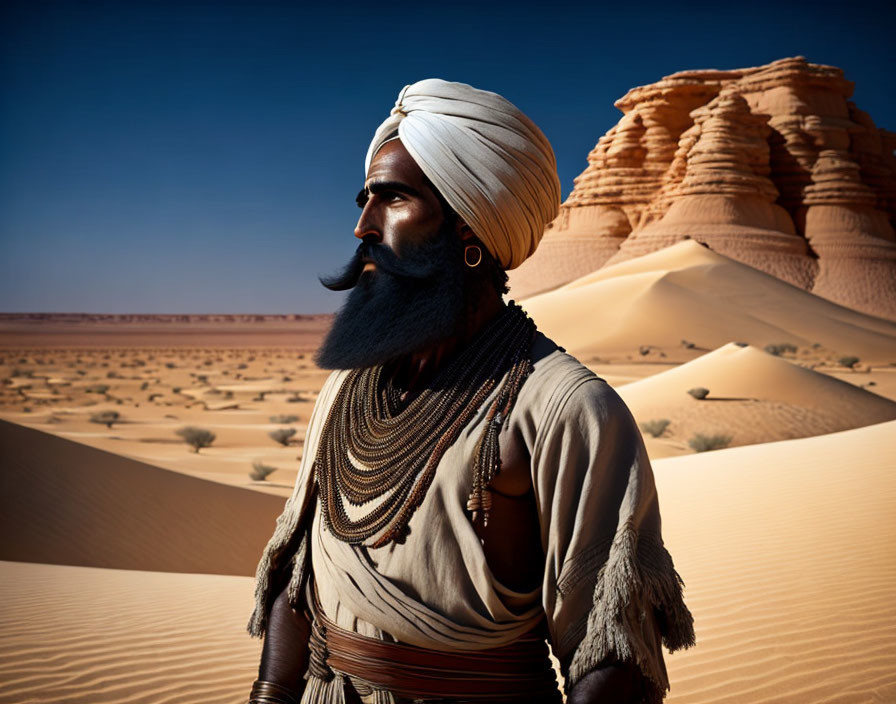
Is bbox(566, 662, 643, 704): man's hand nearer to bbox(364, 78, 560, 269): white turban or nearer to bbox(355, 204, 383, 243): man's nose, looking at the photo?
bbox(364, 78, 560, 269): white turban

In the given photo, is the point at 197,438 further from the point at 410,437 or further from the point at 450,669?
the point at 450,669

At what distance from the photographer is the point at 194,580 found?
25.1 feet

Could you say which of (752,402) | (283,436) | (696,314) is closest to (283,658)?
(283,436)

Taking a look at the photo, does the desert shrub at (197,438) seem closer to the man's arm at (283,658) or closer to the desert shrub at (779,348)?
the man's arm at (283,658)

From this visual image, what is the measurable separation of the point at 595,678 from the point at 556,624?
126 mm

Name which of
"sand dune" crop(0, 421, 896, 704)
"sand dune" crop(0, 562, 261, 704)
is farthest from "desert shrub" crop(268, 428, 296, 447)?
"sand dune" crop(0, 562, 261, 704)

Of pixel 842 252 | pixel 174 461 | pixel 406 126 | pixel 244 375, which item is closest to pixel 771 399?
pixel 174 461

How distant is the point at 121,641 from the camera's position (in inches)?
225

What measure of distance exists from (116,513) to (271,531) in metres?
1.83

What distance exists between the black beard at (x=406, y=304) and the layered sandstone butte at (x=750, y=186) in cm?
5879

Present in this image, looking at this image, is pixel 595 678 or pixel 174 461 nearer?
pixel 595 678

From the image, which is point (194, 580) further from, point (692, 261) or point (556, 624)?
point (692, 261)

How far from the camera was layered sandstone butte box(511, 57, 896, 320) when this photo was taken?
193ft

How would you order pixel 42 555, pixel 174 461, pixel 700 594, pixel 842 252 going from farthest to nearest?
pixel 842 252 → pixel 174 461 → pixel 42 555 → pixel 700 594
